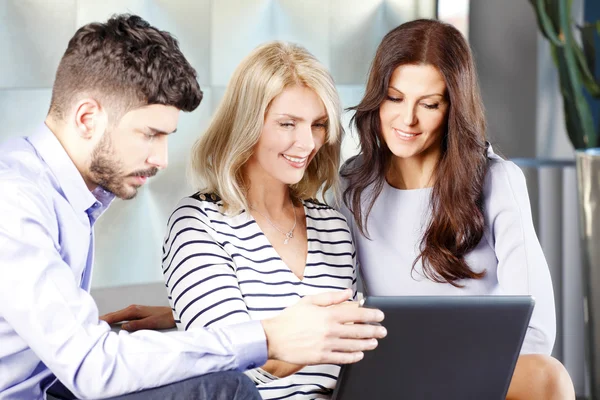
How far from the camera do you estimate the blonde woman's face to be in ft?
5.32

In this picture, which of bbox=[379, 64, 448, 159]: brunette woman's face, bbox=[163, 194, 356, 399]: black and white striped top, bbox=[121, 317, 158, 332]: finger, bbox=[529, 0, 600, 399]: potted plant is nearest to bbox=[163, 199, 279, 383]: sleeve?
bbox=[163, 194, 356, 399]: black and white striped top

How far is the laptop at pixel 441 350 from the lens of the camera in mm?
1227

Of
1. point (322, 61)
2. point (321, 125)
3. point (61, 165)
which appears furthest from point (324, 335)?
point (322, 61)

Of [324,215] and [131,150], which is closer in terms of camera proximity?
[131,150]

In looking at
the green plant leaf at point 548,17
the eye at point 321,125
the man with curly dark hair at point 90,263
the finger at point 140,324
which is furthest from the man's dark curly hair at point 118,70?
the green plant leaf at point 548,17

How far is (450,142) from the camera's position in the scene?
1788 millimetres

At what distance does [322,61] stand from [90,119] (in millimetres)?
1812

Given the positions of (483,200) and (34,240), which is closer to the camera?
(34,240)

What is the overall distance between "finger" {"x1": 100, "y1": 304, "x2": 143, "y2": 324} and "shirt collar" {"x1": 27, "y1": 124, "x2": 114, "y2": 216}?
481 mm

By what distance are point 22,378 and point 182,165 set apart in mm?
1444

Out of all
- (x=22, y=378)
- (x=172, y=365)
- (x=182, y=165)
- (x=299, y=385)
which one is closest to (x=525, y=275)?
(x=299, y=385)

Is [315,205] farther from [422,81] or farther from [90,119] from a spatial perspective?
[90,119]

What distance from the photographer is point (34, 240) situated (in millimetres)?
1115

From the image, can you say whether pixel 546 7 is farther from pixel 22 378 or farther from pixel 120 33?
pixel 22 378
